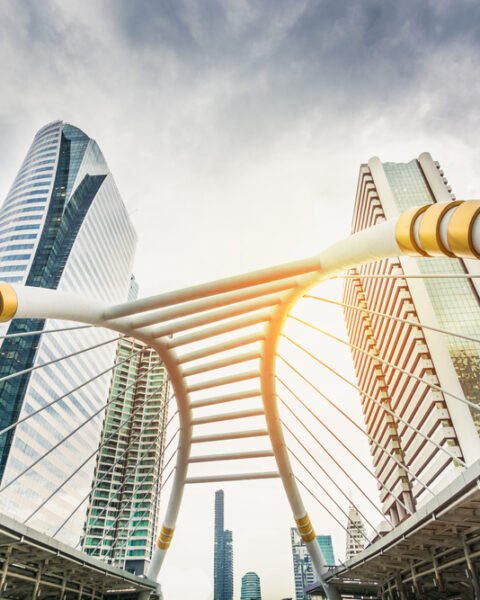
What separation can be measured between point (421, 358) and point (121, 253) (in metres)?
88.6

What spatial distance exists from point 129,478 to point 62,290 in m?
54.2

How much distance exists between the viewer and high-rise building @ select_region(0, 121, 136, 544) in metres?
71.6

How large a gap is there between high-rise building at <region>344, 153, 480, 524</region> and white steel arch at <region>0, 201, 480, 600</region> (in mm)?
32115

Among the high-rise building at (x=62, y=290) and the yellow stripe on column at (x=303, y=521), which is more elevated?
the high-rise building at (x=62, y=290)

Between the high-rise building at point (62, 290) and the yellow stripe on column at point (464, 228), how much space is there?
61415 millimetres

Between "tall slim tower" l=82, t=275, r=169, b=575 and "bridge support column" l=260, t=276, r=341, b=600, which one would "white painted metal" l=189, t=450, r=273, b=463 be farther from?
"tall slim tower" l=82, t=275, r=169, b=575

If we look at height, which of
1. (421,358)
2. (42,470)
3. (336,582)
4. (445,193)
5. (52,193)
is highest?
(52,193)

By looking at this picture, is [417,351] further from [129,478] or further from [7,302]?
[129,478]

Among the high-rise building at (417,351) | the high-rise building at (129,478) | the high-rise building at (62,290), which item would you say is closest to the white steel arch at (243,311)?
the high-rise building at (417,351)

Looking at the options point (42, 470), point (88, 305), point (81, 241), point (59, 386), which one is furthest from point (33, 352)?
point (88, 305)

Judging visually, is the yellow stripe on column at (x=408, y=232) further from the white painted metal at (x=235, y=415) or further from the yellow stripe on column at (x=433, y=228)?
the white painted metal at (x=235, y=415)

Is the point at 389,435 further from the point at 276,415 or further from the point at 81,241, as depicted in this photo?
the point at 81,241

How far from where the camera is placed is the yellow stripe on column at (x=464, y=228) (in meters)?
5.48

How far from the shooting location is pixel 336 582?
24.7 m
